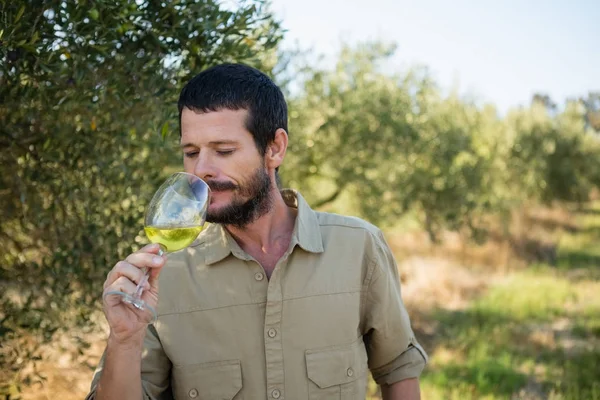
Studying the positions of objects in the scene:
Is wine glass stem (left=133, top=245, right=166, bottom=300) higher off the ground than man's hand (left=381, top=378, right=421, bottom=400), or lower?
higher

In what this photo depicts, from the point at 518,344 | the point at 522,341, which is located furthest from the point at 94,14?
the point at 522,341

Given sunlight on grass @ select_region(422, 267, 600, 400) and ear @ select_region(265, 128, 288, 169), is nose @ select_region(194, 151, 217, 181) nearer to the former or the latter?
ear @ select_region(265, 128, 288, 169)

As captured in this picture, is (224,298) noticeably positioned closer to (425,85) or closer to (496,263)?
(425,85)

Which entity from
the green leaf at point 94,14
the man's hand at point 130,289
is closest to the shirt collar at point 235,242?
the man's hand at point 130,289

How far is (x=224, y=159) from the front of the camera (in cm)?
237

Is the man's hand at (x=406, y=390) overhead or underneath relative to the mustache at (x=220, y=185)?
underneath

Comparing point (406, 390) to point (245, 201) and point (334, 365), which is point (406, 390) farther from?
point (245, 201)

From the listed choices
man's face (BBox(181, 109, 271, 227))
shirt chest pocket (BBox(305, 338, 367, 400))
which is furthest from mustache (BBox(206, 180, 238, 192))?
shirt chest pocket (BBox(305, 338, 367, 400))

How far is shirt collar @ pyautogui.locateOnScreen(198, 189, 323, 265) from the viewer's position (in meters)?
2.48

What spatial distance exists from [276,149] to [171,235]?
794mm

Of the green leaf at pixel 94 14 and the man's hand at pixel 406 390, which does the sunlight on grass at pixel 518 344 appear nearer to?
the man's hand at pixel 406 390

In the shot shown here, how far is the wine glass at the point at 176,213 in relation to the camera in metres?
1.99

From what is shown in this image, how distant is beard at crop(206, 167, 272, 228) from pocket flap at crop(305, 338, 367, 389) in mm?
591

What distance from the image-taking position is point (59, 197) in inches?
150
